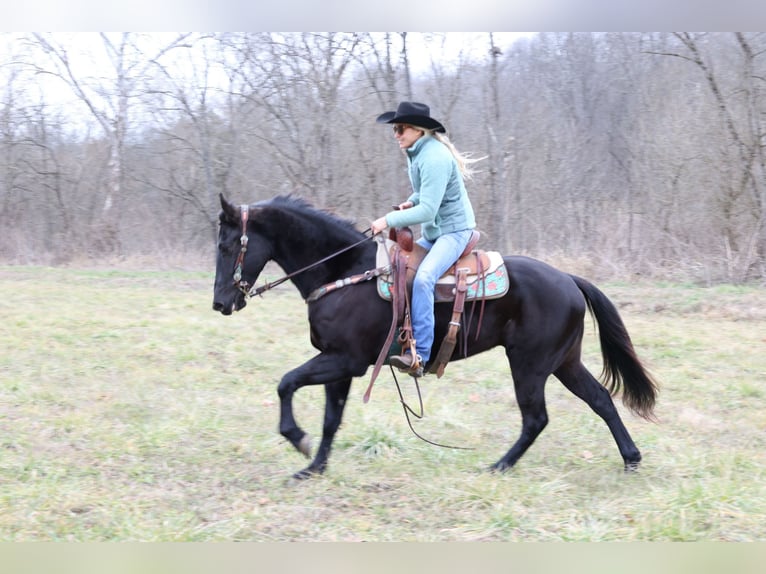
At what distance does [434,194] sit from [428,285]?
68 cm

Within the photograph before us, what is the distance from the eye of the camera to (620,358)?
245 inches

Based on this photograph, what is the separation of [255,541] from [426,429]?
9.51ft

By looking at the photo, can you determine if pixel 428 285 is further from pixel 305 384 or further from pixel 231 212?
pixel 231 212

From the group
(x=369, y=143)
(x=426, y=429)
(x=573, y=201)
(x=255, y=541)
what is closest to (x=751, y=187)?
(x=573, y=201)

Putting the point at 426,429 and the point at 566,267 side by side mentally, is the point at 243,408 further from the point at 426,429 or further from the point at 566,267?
the point at 566,267

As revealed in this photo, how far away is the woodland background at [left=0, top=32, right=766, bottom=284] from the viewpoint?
55.2 feet

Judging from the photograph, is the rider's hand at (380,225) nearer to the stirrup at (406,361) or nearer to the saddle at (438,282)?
the saddle at (438,282)

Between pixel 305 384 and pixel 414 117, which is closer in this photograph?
pixel 414 117

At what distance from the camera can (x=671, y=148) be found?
1791cm

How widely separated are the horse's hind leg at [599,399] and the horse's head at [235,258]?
2.71 m

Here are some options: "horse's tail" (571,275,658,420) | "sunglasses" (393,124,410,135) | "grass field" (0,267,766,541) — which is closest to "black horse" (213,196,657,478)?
"horse's tail" (571,275,658,420)

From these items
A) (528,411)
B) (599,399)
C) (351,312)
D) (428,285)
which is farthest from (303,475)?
(599,399)

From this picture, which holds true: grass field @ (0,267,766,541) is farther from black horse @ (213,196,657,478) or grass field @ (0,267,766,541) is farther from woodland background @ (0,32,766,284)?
woodland background @ (0,32,766,284)

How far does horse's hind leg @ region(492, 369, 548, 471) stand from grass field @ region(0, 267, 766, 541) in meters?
0.12
